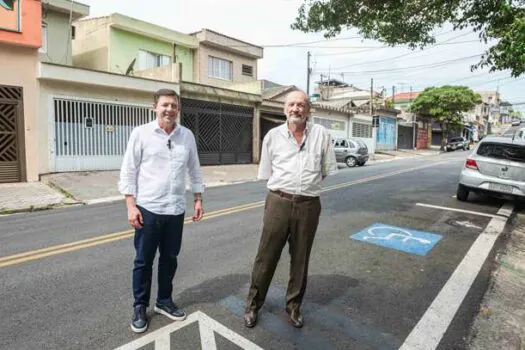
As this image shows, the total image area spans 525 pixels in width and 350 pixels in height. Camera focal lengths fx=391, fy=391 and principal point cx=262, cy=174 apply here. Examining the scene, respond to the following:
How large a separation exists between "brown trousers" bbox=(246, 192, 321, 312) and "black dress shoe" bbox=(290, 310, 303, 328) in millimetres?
42

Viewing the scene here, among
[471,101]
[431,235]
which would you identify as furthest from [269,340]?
[471,101]

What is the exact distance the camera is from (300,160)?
3.25 meters

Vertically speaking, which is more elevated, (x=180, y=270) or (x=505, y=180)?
(x=505, y=180)

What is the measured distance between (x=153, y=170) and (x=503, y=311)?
3506 millimetres

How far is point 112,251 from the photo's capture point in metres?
5.35

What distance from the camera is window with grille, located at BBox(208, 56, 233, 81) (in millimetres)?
24531

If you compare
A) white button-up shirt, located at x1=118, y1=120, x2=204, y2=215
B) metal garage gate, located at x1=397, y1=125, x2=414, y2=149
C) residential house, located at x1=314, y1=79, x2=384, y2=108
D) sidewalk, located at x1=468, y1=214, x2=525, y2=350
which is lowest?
sidewalk, located at x1=468, y1=214, x2=525, y2=350

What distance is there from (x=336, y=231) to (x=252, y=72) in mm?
22335

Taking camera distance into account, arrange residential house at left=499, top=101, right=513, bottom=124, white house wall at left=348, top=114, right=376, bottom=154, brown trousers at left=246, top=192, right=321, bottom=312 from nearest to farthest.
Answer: brown trousers at left=246, top=192, right=321, bottom=312, white house wall at left=348, top=114, right=376, bottom=154, residential house at left=499, top=101, right=513, bottom=124

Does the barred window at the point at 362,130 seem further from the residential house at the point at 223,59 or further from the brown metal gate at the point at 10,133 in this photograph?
the brown metal gate at the point at 10,133

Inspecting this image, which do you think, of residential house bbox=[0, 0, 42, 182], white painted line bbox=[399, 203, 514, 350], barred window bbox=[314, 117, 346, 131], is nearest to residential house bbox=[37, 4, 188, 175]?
residential house bbox=[0, 0, 42, 182]

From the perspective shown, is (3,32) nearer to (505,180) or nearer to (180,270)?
(180,270)

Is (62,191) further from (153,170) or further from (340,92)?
(340,92)

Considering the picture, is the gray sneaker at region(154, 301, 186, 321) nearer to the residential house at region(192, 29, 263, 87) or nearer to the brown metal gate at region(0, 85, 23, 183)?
the brown metal gate at region(0, 85, 23, 183)
